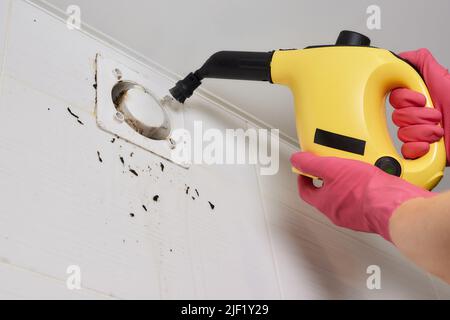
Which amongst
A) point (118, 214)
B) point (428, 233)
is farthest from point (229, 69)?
point (428, 233)

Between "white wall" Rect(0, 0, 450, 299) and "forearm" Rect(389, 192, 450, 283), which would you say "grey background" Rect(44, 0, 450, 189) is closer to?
"white wall" Rect(0, 0, 450, 299)

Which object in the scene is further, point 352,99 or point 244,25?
point 244,25

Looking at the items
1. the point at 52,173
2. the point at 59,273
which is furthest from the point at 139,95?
the point at 59,273

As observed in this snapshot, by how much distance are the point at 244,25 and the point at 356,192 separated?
375mm

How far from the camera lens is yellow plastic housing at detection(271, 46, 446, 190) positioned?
2.61ft

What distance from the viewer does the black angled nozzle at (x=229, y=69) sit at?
0.89m

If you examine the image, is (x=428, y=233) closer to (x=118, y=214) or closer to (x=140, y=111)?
(x=118, y=214)

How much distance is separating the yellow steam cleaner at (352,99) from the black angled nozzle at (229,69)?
0.6 inches

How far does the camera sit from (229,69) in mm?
912

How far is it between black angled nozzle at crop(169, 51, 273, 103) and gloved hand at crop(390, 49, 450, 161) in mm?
213

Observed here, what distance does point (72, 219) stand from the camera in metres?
0.64

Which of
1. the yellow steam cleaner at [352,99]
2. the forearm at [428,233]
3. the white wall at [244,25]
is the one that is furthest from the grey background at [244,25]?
the forearm at [428,233]

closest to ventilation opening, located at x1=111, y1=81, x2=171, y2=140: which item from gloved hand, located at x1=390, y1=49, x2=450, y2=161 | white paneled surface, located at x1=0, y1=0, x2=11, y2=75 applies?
white paneled surface, located at x1=0, y1=0, x2=11, y2=75

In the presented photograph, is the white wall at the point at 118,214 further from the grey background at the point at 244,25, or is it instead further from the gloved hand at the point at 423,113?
the gloved hand at the point at 423,113
